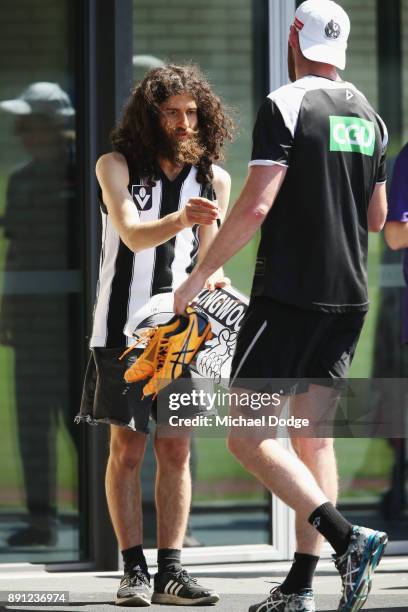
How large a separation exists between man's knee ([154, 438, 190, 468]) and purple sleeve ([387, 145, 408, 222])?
1.15 meters

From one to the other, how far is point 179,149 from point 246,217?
0.86 m

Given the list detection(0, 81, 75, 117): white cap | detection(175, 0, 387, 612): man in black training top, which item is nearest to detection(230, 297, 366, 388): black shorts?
detection(175, 0, 387, 612): man in black training top

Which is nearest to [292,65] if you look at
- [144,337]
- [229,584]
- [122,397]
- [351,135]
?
[351,135]

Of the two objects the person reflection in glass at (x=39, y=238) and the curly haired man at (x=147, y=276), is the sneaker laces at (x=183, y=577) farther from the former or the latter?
the person reflection in glass at (x=39, y=238)

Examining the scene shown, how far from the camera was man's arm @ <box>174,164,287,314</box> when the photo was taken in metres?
4.06

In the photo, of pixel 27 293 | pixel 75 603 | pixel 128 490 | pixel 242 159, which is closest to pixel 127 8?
pixel 242 159

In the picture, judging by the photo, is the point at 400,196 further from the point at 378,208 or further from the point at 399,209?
the point at 378,208

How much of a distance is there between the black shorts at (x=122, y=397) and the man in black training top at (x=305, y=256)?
63cm

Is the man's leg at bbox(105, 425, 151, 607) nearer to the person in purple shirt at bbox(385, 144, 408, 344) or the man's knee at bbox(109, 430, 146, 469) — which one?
the man's knee at bbox(109, 430, 146, 469)

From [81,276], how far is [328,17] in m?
1.99

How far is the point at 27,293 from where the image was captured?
5809mm

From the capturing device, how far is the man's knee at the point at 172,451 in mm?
4832

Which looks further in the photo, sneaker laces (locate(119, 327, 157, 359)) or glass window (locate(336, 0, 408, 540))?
glass window (locate(336, 0, 408, 540))

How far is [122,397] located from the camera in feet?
15.5
